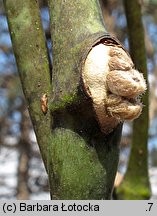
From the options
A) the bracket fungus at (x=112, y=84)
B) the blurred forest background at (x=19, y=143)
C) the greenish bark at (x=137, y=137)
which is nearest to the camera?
the bracket fungus at (x=112, y=84)

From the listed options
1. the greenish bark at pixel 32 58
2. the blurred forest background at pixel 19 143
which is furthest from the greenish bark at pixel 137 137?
the blurred forest background at pixel 19 143

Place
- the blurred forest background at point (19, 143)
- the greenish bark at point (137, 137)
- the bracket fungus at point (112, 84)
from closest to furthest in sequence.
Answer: the bracket fungus at point (112, 84), the greenish bark at point (137, 137), the blurred forest background at point (19, 143)

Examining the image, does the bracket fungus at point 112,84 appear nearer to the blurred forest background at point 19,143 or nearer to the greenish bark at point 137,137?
the greenish bark at point 137,137

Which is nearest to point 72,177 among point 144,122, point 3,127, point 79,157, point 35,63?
point 79,157

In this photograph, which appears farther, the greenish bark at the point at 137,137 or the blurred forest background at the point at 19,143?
the blurred forest background at the point at 19,143

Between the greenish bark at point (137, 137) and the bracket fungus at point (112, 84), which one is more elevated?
the greenish bark at point (137, 137)

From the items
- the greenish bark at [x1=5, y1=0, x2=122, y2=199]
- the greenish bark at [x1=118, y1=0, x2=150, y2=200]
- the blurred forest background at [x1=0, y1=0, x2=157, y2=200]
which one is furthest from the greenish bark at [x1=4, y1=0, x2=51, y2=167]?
the blurred forest background at [x1=0, y1=0, x2=157, y2=200]

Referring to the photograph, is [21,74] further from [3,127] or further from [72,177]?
[3,127]
